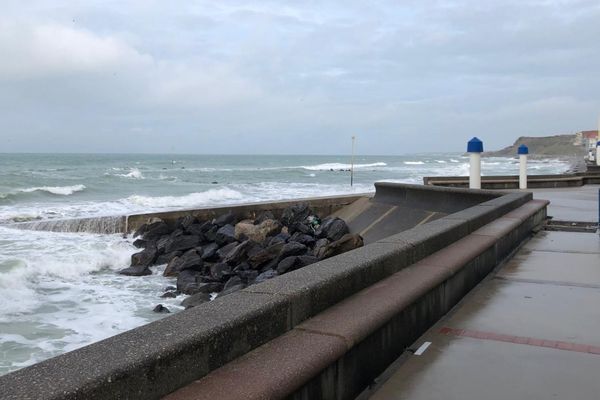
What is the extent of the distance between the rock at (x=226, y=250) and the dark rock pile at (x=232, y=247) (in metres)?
0.02

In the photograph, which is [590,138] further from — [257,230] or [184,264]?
[184,264]

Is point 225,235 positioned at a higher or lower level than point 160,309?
higher

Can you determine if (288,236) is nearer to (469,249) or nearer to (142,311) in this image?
→ (142,311)

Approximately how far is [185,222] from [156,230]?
2.54 ft

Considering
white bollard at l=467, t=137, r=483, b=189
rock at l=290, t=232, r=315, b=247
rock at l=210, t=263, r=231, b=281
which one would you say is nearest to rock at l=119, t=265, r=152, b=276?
rock at l=210, t=263, r=231, b=281

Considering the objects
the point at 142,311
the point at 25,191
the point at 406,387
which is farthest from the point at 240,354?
the point at 25,191

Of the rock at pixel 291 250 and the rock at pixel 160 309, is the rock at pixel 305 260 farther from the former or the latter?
the rock at pixel 160 309

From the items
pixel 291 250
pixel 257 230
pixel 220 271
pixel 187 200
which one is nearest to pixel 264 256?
pixel 291 250

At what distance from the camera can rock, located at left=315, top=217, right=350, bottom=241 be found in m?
13.8

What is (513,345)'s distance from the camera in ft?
13.0

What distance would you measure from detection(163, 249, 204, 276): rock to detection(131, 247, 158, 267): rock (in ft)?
2.30

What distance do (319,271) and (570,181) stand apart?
62.4 feet

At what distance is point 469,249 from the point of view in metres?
5.57

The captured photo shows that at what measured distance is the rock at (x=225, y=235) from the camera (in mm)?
13500
